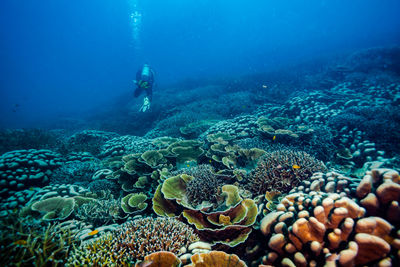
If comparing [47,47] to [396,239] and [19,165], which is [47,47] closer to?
[19,165]

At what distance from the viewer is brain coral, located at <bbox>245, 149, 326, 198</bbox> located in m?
4.02

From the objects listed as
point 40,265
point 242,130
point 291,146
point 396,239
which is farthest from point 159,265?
point 242,130

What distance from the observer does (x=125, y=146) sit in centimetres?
859

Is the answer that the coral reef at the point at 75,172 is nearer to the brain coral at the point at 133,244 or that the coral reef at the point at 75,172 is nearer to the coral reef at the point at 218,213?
the coral reef at the point at 218,213

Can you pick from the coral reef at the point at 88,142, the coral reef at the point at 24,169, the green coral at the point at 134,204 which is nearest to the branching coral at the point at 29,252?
the green coral at the point at 134,204

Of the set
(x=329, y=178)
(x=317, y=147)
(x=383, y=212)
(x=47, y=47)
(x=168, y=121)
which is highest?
(x=47, y=47)

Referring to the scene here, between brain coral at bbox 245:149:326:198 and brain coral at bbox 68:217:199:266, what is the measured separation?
6.77 feet

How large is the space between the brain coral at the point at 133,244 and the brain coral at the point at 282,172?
6.77ft

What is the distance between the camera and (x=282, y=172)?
4.18 meters

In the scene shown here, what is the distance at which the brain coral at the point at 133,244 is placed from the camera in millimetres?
2342

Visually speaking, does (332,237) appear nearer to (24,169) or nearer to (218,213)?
(218,213)

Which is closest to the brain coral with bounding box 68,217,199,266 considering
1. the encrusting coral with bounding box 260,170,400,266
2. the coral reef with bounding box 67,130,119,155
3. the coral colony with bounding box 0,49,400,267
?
the coral colony with bounding box 0,49,400,267

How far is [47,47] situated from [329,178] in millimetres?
161854

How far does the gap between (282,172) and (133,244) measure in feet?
11.4
